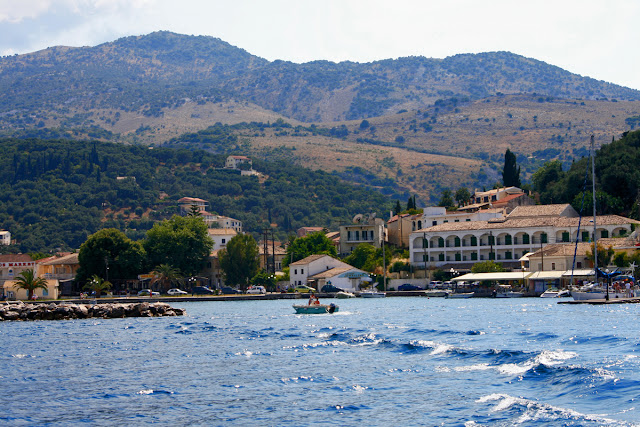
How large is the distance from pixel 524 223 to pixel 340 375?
77212 mm

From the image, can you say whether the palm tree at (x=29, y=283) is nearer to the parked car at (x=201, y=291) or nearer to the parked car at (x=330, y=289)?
the parked car at (x=201, y=291)

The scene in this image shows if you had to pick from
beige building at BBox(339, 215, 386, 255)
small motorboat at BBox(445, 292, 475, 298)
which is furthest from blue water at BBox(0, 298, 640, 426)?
beige building at BBox(339, 215, 386, 255)

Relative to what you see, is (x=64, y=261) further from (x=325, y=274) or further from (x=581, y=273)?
(x=581, y=273)

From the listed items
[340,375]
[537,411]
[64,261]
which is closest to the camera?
[537,411]

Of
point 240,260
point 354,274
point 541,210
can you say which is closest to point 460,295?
point 354,274

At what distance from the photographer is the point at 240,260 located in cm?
10456

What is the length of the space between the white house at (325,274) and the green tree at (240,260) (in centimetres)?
524

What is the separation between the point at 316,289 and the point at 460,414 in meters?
79.9

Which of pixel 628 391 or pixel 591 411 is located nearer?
pixel 591 411

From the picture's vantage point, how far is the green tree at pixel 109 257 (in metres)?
98.5

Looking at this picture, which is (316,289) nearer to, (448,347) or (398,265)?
(398,265)

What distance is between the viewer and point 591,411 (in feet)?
63.6

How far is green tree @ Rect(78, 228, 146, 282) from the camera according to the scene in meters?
98.5

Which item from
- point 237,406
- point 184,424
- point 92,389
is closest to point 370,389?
point 237,406
